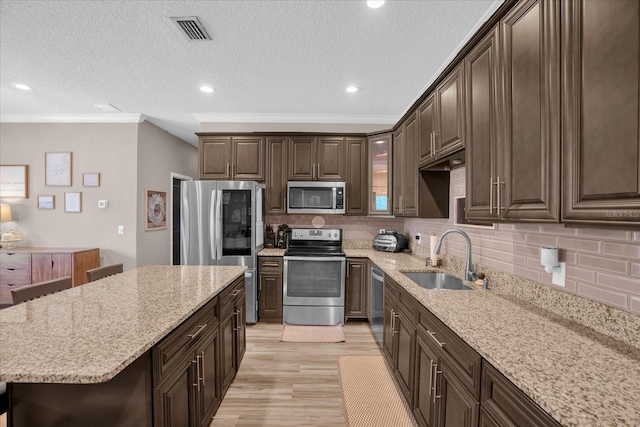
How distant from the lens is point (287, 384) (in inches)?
92.4

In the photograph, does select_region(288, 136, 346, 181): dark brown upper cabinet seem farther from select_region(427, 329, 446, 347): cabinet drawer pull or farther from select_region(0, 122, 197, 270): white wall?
select_region(427, 329, 446, 347): cabinet drawer pull

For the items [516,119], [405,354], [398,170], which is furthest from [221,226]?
[516,119]

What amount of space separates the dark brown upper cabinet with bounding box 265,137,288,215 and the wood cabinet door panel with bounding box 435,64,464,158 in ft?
7.14

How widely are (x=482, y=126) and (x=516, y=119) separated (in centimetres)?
27

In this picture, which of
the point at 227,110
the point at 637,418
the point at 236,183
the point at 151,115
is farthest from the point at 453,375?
the point at 151,115

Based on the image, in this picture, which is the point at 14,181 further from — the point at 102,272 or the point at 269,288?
the point at 269,288

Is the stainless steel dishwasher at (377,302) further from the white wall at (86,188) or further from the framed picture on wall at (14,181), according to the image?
the framed picture on wall at (14,181)

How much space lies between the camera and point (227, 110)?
12.9 feet

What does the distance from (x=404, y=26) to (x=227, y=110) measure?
2.65 meters

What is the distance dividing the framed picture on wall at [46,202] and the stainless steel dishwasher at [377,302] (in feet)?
15.4

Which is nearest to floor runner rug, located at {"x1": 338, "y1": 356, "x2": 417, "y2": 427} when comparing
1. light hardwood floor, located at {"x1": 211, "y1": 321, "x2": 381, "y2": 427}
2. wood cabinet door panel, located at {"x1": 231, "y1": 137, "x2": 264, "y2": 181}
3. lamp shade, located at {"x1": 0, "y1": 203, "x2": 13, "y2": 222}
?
light hardwood floor, located at {"x1": 211, "y1": 321, "x2": 381, "y2": 427}

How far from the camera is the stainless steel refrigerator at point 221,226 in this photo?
342 centimetres

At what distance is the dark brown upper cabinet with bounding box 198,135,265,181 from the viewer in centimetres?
383

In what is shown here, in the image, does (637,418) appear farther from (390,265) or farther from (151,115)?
(151,115)
